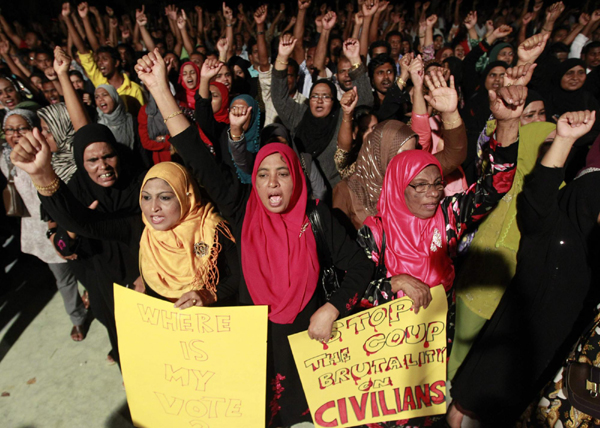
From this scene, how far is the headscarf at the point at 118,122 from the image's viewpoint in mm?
→ 3479

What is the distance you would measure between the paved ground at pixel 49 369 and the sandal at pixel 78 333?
0.04 meters

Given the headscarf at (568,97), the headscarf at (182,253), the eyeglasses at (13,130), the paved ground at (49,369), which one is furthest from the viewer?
the headscarf at (568,97)

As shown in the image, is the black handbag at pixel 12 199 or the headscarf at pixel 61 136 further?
the headscarf at pixel 61 136

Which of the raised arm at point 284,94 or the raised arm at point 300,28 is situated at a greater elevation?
the raised arm at point 300,28

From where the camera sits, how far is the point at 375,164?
2.37 meters

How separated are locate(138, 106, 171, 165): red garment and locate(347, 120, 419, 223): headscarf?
2.10m

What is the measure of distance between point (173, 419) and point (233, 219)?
1147 millimetres

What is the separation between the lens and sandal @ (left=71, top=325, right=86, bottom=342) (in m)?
3.18

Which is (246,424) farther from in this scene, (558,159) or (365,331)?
(558,159)

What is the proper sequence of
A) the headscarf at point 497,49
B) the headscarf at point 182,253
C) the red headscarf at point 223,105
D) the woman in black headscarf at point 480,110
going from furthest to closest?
the headscarf at point 497,49, the red headscarf at point 223,105, the woman in black headscarf at point 480,110, the headscarf at point 182,253

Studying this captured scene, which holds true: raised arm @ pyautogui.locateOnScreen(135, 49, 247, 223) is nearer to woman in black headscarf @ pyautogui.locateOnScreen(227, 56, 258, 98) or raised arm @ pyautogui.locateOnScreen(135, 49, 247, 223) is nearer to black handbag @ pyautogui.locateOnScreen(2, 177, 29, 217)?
black handbag @ pyautogui.locateOnScreen(2, 177, 29, 217)

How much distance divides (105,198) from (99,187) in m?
0.09

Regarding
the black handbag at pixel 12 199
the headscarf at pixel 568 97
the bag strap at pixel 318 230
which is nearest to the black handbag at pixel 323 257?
the bag strap at pixel 318 230

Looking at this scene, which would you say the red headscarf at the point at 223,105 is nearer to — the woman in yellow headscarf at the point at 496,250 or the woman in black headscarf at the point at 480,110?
the woman in black headscarf at the point at 480,110
